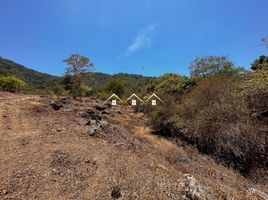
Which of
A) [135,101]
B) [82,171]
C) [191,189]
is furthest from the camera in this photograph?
[135,101]

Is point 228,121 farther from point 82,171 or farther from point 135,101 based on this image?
point 135,101

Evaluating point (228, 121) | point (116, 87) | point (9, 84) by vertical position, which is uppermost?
point (116, 87)

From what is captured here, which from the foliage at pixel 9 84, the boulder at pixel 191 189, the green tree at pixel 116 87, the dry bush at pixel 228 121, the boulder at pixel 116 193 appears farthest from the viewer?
the green tree at pixel 116 87

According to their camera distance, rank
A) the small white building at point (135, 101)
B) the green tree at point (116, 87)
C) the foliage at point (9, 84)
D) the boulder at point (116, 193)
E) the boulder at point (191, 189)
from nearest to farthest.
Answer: the boulder at point (116, 193)
the boulder at point (191, 189)
the small white building at point (135, 101)
the foliage at point (9, 84)
the green tree at point (116, 87)

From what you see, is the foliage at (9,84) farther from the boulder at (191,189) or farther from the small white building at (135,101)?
the boulder at (191,189)

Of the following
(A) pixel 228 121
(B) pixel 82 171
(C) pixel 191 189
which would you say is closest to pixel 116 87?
(A) pixel 228 121

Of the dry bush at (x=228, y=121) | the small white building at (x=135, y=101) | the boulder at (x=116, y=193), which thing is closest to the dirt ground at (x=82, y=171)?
the boulder at (x=116, y=193)

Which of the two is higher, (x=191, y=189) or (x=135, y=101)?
(x=135, y=101)

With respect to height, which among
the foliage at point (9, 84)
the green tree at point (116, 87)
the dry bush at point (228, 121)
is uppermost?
the green tree at point (116, 87)

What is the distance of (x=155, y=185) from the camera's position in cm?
534

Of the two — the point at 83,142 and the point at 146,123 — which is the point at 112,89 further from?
the point at 83,142

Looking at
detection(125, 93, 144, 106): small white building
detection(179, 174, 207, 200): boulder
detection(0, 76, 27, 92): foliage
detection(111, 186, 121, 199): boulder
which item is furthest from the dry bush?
detection(0, 76, 27, 92): foliage

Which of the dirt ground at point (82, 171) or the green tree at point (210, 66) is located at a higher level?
the green tree at point (210, 66)

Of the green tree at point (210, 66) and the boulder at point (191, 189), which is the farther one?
the green tree at point (210, 66)
